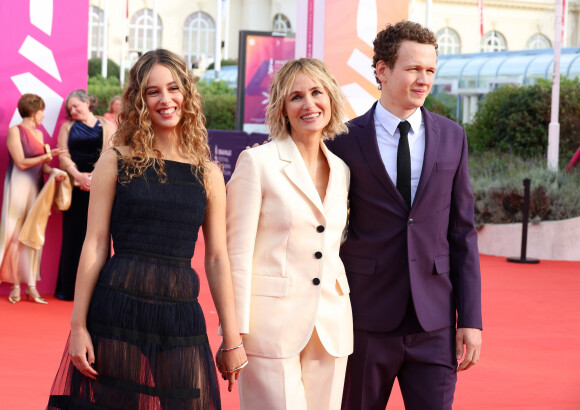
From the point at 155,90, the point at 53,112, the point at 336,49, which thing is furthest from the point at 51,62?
the point at 155,90

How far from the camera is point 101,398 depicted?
3197 mm

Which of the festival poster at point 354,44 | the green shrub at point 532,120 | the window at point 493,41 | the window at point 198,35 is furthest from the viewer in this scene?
the window at point 198,35

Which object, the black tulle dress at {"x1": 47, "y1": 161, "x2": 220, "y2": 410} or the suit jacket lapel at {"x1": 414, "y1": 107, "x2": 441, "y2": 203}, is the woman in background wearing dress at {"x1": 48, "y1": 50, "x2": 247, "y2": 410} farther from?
the suit jacket lapel at {"x1": 414, "y1": 107, "x2": 441, "y2": 203}

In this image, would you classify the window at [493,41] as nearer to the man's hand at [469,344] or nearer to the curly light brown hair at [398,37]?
the curly light brown hair at [398,37]

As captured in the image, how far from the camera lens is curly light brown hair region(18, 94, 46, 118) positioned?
349 inches

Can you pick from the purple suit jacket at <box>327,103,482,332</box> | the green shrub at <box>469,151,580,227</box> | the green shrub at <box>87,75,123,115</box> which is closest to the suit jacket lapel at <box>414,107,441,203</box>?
the purple suit jacket at <box>327,103,482,332</box>

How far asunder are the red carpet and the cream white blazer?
7.50 ft

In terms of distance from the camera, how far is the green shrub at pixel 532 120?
17.7 metres

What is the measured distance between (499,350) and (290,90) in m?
4.46

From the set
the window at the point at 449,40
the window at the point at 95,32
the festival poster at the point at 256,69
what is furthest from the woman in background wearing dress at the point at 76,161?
the window at the point at 449,40

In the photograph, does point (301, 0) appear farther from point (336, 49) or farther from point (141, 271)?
point (141, 271)

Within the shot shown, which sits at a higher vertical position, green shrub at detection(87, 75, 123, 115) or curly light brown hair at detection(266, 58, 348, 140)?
green shrub at detection(87, 75, 123, 115)

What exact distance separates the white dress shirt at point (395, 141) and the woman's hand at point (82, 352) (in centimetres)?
129

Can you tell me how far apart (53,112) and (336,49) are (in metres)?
3.90
